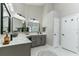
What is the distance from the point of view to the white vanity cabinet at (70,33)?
365cm

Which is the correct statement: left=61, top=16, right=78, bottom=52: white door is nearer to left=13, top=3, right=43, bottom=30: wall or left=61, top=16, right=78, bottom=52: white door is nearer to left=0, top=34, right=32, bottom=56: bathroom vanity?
left=13, top=3, right=43, bottom=30: wall

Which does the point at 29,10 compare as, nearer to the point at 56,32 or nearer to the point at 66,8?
the point at 66,8

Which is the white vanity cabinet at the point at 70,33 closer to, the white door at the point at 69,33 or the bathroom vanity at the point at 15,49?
the white door at the point at 69,33

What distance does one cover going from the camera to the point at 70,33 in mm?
3986

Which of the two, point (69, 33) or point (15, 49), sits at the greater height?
point (69, 33)

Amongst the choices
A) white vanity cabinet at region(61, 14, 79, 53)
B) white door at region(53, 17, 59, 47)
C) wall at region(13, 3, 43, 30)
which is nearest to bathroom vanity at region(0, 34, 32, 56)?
wall at region(13, 3, 43, 30)

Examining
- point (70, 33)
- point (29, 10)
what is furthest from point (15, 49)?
point (70, 33)

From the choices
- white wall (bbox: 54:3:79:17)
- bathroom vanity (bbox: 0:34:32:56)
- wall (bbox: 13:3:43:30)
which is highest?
white wall (bbox: 54:3:79:17)

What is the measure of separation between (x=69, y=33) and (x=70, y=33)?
0.20ft

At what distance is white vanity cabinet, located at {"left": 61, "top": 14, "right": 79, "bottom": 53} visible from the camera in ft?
12.0

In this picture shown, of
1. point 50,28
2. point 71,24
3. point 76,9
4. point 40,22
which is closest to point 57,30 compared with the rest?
point 50,28

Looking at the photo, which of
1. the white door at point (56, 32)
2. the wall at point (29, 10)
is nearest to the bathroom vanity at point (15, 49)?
the wall at point (29, 10)

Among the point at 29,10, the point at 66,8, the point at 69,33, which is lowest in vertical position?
the point at 69,33

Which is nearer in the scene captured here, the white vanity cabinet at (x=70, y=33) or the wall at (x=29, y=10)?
the wall at (x=29, y=10)
